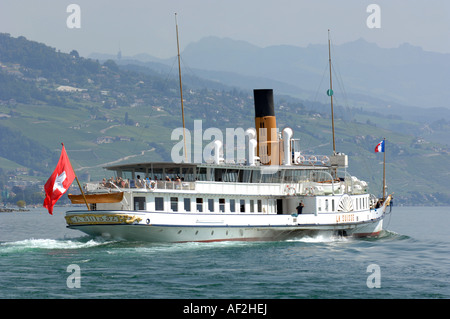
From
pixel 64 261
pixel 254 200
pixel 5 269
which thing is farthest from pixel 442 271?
pixel 5 269

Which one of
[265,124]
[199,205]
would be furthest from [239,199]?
[265,124]

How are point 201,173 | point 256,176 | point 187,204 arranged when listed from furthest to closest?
point 256,176, point 201,173, point 187,204

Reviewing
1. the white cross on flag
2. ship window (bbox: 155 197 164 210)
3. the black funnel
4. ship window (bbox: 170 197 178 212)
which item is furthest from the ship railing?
the white cross on flag

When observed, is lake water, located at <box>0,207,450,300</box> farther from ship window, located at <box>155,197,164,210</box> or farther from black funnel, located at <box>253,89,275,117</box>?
black funnel, located at <box>253,89,275,117</box>

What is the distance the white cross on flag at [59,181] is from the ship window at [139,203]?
412cm

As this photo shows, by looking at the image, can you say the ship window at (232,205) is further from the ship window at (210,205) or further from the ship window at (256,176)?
the ship window at (256,176)

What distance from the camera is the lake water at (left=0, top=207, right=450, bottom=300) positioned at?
3094cm

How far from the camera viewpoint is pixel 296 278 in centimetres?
3416

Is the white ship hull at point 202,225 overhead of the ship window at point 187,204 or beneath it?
beneath

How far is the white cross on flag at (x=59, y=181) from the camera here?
4269cm

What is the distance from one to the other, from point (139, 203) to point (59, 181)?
495cm

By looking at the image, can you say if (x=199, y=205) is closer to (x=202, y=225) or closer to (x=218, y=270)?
(x=202, y=225)

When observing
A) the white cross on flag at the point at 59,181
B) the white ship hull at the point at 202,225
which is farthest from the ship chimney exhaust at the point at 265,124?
the white cross on flag at the point at 59,181

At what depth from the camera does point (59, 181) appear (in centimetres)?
4322
